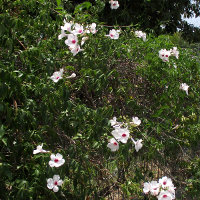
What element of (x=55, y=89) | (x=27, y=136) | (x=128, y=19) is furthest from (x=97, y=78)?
(x=128, y=19)

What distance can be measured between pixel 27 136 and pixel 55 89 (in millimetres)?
311

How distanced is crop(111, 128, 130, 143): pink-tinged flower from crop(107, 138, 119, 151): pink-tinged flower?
36 millimetres

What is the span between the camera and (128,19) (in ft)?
19.2

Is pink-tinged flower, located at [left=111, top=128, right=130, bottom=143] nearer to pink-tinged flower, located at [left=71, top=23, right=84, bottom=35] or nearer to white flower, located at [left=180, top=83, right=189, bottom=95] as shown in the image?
pink-tinged flower, located at [left=71, top=23, right=84, bottom=35]

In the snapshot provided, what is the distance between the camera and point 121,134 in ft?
5.70

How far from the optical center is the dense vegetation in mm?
1739

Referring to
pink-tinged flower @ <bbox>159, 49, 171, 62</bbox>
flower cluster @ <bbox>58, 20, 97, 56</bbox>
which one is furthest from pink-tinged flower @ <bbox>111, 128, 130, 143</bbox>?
pink-tinged flower @ <bbox>159, 49, 171, 62</bbox>

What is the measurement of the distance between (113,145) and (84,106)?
0.28 metres

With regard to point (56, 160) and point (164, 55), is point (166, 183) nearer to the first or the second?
point (56, 160)

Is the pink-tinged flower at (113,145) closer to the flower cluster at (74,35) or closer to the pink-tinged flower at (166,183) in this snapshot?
the pink-tinged flower at (166,183)

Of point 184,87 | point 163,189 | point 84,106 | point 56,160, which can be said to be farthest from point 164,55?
point 56,160

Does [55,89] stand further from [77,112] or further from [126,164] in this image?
[126,164]

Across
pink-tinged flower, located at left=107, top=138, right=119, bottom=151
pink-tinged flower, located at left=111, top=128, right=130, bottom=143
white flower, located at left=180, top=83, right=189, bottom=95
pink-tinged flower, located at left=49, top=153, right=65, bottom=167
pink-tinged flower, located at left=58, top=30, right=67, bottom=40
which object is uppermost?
pink-tinged flower, located at left=58, top=30, right=67, bottom=40

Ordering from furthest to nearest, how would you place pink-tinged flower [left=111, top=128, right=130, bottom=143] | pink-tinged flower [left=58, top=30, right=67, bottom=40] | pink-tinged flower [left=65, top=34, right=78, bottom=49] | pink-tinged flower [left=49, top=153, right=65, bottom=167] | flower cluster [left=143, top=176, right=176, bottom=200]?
pink-tinged flower [left=58, top=30, right=67, bottom=40] → pink-tinged flower [left=65, top=34, right=78, bottom=49] → flower cluster [left=143, top=176, right=176, bottom=200] → pink-tinged flower [left=111, top=128, right=130, bottom=143] → pink-tinged flower [left=49, top=153, right=65, bottom=167]
